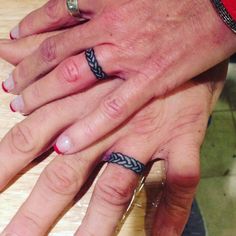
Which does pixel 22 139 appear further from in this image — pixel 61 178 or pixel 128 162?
pixel 128 162

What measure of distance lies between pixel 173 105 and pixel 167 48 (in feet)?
0.39

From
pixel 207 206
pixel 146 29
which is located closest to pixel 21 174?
pixel 146 29

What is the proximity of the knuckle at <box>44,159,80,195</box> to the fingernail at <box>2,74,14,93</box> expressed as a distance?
0.20 m

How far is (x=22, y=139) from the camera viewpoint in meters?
0.84

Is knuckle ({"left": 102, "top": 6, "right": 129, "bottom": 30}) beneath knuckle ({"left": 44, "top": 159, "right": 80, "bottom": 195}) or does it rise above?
above

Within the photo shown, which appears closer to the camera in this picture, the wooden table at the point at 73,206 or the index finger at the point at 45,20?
the wooden table at the point at 73,206

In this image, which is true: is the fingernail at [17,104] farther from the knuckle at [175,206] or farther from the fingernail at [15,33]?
the knuckle at [175,206]

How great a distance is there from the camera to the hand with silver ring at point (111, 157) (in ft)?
2.64

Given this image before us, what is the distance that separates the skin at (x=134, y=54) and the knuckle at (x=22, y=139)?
0.05 meters

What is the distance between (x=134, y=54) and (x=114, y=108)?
11 cm

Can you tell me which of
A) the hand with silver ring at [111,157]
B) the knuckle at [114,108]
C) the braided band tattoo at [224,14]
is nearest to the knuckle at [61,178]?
the hand with silver ring at [111,157]

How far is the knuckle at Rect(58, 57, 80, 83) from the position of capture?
0.84 m

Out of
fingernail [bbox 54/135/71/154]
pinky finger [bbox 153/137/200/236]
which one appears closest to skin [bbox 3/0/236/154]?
fingernail [bbox 54/135/71/154]

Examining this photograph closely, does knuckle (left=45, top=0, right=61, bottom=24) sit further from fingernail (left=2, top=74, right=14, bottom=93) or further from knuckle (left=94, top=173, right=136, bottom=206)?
knuckle (left=94, top=173, right=136, bottom=206)
